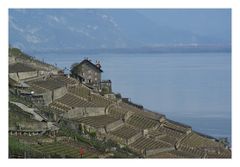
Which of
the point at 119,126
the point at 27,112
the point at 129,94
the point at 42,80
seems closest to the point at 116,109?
the point at 119,126

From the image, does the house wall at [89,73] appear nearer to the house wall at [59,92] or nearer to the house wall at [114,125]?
the house wall at [59,92]

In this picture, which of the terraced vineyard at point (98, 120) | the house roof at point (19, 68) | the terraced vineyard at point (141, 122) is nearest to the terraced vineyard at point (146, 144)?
the terraced vineyard at point (98, 120)

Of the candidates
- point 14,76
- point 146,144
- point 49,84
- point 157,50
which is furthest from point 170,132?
point 157,50

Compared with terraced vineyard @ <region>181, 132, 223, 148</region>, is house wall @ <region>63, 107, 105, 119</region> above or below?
above

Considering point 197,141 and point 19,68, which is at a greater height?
point 19,68

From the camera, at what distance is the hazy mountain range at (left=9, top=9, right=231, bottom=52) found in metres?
17.8

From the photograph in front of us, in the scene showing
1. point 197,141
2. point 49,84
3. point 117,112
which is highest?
point 49,84

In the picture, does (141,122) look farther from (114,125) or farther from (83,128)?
(83,128)

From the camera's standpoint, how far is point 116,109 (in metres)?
10.5

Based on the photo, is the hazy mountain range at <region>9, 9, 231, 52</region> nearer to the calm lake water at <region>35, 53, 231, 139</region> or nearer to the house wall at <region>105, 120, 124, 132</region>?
the calm lake water at <region>35, 53, 231, 139</region>

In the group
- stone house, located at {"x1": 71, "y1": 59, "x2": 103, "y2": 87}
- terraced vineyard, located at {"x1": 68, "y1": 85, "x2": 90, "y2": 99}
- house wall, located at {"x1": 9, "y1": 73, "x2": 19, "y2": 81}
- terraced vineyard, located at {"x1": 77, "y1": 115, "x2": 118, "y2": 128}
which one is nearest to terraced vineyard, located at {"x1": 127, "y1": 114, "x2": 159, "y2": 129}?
terraced vineyard, located at {"x1": 77, "y1": 115, "x2": 118, "y2": 128}

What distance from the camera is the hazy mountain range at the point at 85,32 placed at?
17.8 meters

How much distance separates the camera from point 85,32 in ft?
70.2

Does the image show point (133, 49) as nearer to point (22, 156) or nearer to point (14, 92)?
point (14, 92)
